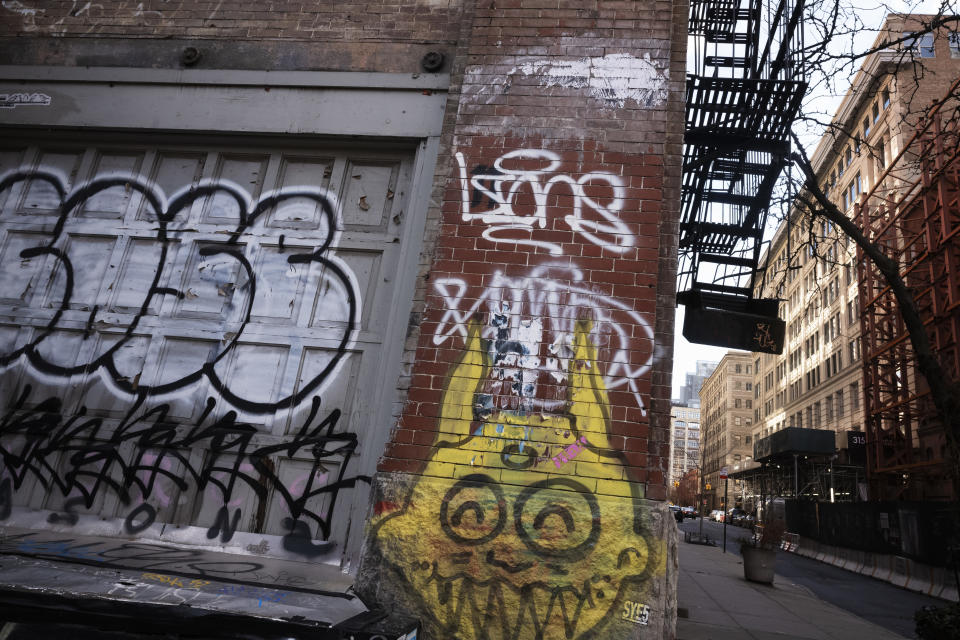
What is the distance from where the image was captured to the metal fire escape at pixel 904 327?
864 inches

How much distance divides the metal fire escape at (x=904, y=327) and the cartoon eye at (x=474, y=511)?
23607 mm

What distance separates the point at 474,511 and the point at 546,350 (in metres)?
1.05

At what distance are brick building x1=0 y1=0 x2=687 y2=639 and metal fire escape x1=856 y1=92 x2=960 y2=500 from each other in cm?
2258

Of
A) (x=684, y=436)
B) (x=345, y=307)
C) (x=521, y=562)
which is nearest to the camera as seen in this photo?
(x=521, y=562)

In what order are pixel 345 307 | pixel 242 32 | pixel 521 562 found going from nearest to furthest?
1. pixel 521 562
2. pixel 345 307
3. pixel 242 32

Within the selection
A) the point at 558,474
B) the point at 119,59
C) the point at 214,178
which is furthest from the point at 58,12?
the point at 558,474

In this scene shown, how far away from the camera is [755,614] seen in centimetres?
739

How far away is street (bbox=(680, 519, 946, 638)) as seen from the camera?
970 centimetres

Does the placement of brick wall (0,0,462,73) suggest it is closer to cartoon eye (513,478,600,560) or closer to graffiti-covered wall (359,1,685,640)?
graffiti-covered wall (359,1,685,640)

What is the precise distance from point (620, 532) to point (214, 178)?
4234mm

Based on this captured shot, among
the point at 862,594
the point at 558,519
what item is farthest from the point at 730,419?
the point at 558,519

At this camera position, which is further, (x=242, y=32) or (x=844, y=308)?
(x=844, y=308)

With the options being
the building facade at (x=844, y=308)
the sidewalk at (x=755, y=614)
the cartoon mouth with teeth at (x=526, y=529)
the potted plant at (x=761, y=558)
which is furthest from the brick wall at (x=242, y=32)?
the building facade at (x=844, y=308)

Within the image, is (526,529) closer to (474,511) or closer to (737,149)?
(474,511)
